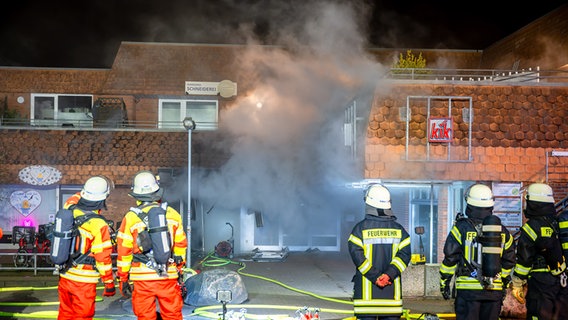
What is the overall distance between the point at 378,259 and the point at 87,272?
3.41 m

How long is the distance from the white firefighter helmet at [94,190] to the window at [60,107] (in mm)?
13790

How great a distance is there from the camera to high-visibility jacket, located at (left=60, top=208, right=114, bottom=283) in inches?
263

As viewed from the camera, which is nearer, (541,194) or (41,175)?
(541,194)

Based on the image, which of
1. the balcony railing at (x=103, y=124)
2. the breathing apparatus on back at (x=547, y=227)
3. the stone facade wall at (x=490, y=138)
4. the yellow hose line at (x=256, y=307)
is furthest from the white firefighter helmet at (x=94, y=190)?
the balcony railing at (x=103, y=124)

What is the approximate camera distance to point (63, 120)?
18.3 m

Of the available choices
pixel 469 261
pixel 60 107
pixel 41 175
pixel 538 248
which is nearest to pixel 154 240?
pixel 469 261

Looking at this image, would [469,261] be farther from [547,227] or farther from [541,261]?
[547,227]

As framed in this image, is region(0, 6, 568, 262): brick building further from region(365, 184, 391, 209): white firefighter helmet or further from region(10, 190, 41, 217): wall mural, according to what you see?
region(365, 184, 391, 209): white firefighter helmet

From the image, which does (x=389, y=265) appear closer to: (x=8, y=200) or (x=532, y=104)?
(x=532, y=104)

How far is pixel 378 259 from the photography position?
6340 mm

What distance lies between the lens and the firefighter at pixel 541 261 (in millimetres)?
6949

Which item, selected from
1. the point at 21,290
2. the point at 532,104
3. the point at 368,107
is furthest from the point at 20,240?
the point at 532,104

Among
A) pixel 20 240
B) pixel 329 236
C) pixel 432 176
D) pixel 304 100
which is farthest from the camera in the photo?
pixel 329 236

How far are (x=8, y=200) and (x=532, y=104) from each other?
15330 mm
